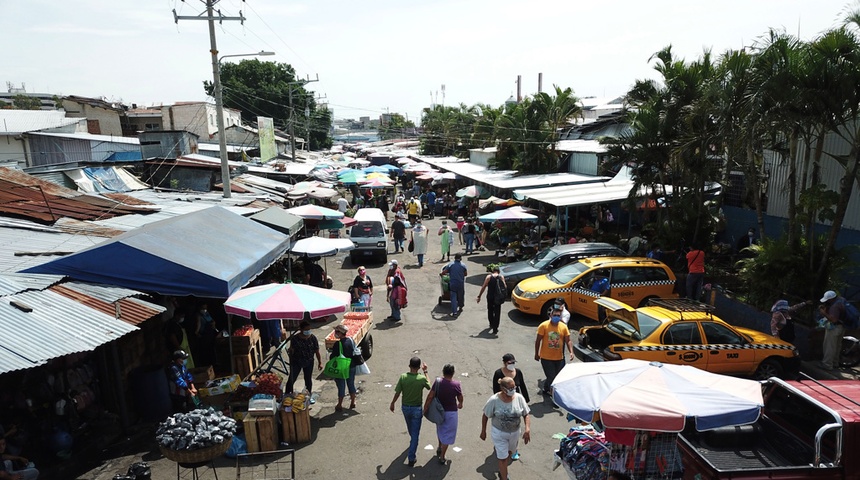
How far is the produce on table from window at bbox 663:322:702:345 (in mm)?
7072

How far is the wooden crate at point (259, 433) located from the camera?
748cm

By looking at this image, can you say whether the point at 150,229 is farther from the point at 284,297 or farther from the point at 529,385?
the point at 529,385

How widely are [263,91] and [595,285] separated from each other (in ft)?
238

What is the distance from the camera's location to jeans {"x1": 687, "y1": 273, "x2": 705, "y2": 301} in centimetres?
1436

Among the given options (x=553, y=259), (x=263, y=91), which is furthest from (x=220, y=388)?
(x=263, y=91)

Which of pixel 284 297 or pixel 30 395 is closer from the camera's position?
pixel 30 395

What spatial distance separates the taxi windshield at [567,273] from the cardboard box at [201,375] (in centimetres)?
831

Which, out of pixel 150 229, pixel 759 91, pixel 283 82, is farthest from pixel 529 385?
pixel 283 82

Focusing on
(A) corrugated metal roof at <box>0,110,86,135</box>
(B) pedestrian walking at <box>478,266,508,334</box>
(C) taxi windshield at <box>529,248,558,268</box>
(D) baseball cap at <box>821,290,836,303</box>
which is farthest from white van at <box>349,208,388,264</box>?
(A) corrugated metal roof at <box>0,110,86,135</box>

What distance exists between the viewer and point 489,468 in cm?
712

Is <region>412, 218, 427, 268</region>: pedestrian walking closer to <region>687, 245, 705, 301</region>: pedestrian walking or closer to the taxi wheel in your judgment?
<region>687, 245, 705, 301</region>: pedestrian walking

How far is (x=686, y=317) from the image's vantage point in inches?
376

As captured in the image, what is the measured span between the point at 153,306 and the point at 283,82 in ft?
250

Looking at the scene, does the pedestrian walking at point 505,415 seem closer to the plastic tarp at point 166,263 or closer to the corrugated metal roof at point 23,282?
the plastic tarp at point 166,263
